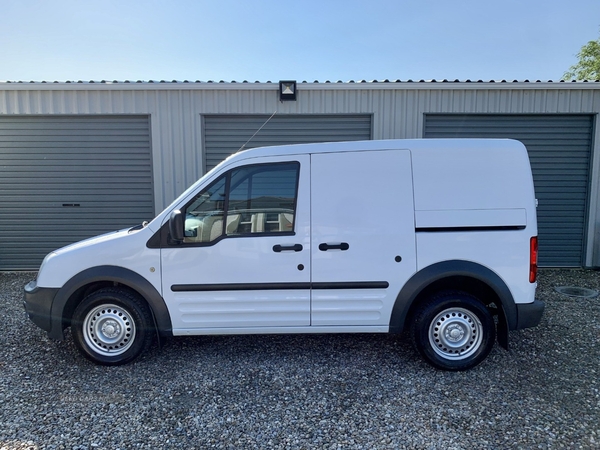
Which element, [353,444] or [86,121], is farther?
[86,121]

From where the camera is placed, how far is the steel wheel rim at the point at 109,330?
3.77 metres

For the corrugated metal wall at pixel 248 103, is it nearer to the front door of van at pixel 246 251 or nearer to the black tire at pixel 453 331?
the front door of van at pixel 246 251

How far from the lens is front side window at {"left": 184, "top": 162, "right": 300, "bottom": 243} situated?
3656 mm

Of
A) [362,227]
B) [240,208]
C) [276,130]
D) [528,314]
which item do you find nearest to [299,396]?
[362,227]

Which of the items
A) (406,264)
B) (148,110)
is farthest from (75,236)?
(406,264)

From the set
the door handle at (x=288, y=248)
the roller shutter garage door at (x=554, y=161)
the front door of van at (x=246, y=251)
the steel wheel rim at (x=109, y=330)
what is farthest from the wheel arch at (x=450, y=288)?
the roller shutter garage door at (x=554, y=161)

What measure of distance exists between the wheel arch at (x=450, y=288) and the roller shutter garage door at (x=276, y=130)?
4401 mm

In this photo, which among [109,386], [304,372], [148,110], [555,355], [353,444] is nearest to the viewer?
[353,444]

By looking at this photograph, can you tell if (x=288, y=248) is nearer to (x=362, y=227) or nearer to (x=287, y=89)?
(x=362, y=227)

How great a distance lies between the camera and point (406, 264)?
3.61 metres

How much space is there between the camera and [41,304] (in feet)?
12.3

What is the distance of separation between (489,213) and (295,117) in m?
4.69

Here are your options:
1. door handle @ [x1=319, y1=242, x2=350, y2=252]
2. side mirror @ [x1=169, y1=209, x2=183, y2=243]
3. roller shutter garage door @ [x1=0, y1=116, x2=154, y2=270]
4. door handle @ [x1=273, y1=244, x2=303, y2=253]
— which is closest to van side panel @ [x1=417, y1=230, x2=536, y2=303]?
door handle @ [x1=319, y1=242, x2=350, y2=252]

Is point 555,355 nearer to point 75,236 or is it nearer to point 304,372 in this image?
point 304,372
